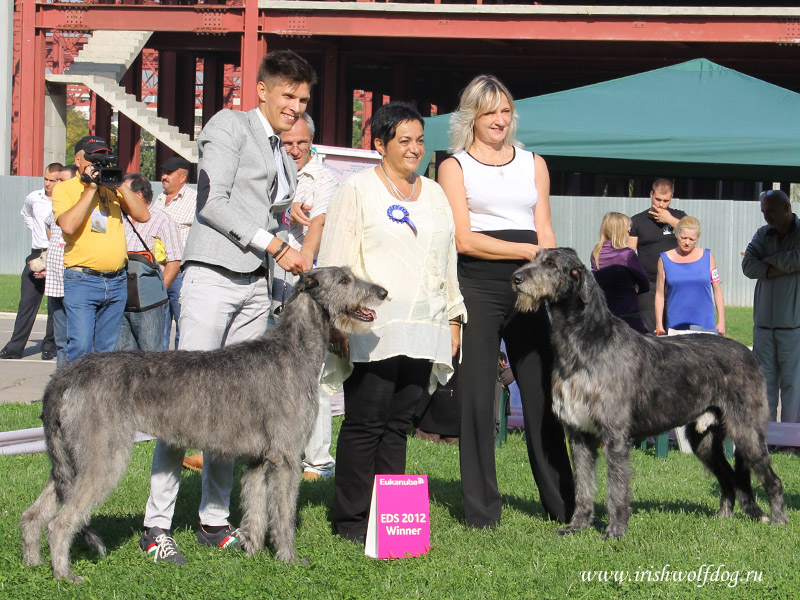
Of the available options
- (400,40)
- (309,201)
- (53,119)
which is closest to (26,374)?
(309,201)

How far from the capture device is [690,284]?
881 cm

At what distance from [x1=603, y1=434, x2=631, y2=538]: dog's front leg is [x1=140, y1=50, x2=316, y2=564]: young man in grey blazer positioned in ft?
6.79

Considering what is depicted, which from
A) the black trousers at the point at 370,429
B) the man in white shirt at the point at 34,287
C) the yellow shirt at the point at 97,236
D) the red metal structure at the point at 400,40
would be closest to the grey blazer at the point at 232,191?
the black trousers at the point at 370,429

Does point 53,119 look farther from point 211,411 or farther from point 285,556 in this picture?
point 285,556

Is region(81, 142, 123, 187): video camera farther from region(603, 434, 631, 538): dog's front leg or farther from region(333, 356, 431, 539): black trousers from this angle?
region(603, 434, 631, 538): dog's front leg

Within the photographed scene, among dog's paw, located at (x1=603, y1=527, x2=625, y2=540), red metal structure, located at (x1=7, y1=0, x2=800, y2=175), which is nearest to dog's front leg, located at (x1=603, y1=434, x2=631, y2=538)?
Answer: dog's paw, located at (x1=603, y1=527, x2=625, y2=540)

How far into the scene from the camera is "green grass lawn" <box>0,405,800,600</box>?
14.1 feet

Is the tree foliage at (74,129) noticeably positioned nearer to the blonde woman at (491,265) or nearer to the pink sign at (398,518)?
the blonde woman at (491,265)

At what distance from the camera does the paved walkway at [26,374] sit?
9.83 meters

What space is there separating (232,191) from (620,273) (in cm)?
495

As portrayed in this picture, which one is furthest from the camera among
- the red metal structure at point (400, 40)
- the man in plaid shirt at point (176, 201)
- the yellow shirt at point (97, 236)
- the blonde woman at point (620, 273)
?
the red metal structure at point (400, 40)

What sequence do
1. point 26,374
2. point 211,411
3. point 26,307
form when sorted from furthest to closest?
point 26,307
point 26,374
point 211,411

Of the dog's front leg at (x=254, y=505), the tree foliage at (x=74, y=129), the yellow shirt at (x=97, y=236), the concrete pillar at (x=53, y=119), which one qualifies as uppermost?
the tree foliage at (x=74, y=129)

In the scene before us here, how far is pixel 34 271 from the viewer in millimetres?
11828
